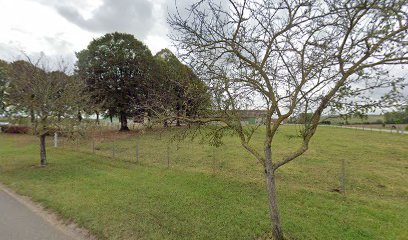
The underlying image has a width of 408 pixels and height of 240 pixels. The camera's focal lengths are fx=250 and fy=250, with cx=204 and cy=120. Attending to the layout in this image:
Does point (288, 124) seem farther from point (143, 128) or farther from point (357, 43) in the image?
point (143, 128)

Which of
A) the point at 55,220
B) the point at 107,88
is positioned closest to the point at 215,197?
the point at 55,220

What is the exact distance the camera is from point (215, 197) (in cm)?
780

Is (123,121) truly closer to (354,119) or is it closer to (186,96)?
(186,96)

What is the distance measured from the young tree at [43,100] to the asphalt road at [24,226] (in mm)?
5600

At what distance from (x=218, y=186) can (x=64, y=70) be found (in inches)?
464

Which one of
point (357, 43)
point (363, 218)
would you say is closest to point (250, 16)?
point (357, 43)

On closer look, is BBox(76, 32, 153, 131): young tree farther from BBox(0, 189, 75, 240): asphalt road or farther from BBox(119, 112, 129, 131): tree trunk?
BBox(0, 189, 75, 240): asphalt road

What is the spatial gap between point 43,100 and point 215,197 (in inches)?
379

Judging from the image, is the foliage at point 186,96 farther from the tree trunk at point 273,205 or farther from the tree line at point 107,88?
the tree trunk at point 273,205

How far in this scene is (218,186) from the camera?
891 centimetres

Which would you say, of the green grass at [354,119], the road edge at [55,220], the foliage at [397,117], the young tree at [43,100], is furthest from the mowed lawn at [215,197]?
the young tree at [43,100]

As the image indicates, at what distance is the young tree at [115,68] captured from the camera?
30375mm

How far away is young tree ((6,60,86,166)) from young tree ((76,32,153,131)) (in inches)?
672

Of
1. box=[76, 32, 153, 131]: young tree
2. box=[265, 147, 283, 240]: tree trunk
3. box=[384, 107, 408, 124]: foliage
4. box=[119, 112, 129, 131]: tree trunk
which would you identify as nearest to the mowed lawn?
box=[265, 147, 283, 240]: tree trunk
